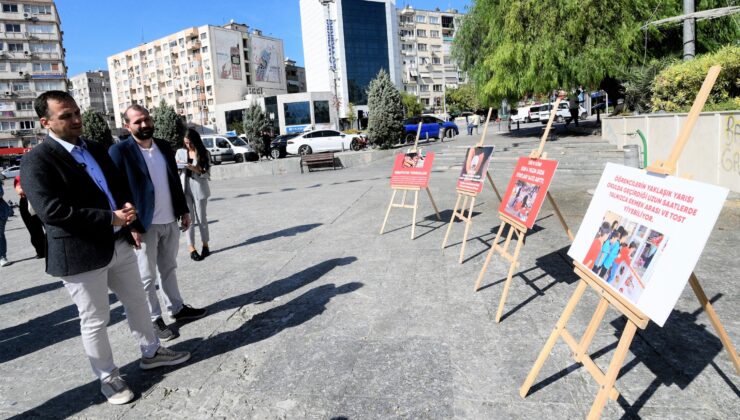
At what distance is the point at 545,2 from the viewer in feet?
61.6

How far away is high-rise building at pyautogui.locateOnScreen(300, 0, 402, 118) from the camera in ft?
291

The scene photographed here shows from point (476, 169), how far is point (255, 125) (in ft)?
78.1

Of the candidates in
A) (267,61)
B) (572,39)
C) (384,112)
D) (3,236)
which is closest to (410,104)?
(267,61)

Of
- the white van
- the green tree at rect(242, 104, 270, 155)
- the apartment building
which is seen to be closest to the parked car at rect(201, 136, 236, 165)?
the white van

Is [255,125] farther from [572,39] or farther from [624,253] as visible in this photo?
[624,253]

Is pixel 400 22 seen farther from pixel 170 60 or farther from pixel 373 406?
pixel 373 406

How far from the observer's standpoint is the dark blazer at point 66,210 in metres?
2.68

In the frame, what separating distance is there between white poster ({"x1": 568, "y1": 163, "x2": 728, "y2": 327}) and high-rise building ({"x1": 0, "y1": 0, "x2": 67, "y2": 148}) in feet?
292

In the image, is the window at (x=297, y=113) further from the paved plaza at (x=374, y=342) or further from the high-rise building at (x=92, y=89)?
the high-rise building at (x=92, y=89)

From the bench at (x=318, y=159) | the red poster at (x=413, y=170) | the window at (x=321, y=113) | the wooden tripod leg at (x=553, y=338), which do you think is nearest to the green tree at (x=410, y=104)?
the window at (x=321, y=113)

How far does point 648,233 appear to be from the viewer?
2.37 meters

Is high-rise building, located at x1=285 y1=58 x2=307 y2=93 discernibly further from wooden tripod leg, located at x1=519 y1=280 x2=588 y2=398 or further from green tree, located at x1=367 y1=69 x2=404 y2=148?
wooden tripod leg, located at x1=519 y1=280 x2=588 y2=398

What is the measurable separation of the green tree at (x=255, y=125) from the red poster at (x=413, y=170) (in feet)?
71.2

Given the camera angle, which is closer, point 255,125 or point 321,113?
point 255,125
